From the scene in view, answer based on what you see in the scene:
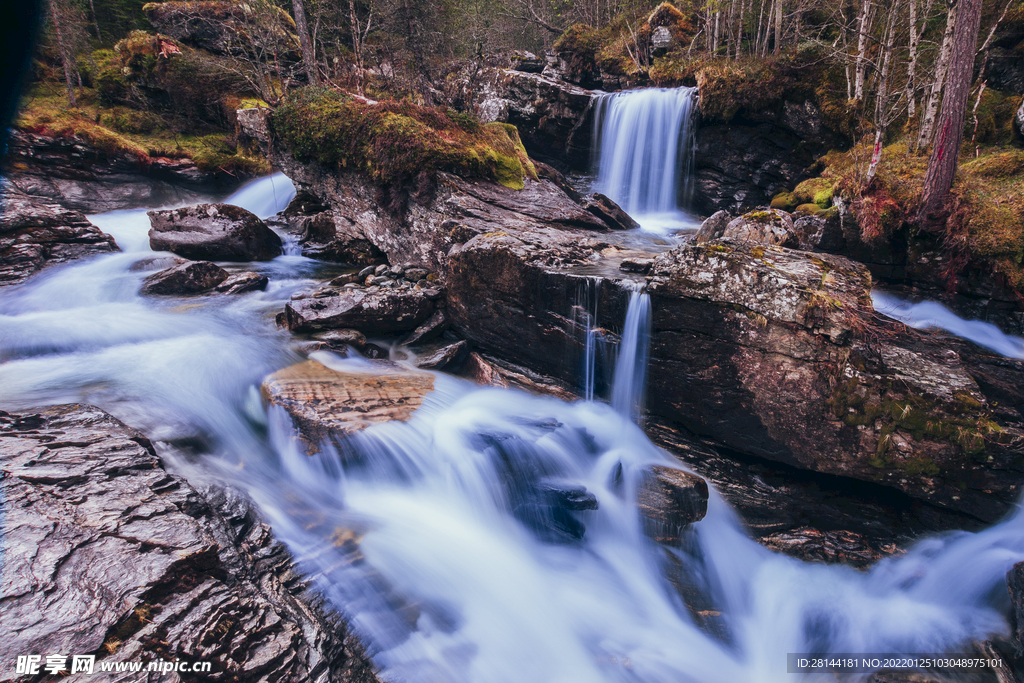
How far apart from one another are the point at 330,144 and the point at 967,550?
12.5 m

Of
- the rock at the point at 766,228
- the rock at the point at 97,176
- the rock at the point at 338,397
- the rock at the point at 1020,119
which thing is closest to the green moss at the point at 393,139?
the rock at the point at 766,228

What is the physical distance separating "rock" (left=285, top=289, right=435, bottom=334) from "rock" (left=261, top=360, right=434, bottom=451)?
95 centimetres

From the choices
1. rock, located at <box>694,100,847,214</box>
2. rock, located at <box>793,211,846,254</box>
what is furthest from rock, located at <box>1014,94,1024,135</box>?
rock, located at <box>793,211,846,254</box>

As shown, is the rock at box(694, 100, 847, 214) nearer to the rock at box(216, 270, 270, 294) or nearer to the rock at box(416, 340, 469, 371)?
the rock at box(416, 340, 469, 371)

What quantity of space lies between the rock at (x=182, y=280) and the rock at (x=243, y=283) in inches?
8.6

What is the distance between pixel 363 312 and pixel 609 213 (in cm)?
653

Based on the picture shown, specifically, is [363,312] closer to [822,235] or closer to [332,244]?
[332,244]

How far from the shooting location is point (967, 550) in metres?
4.48

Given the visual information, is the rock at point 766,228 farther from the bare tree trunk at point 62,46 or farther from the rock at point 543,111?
the bare tree trunk at point 62,46

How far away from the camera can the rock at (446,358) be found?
7.28 metres

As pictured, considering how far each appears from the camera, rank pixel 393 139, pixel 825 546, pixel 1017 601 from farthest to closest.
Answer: pixel 393 139 < pixel 825 546 < pixel 1017 601

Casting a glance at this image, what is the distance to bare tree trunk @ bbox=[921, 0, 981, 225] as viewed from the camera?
20.7ft

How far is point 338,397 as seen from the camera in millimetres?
5883

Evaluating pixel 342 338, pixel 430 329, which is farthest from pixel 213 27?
pixel 430 329
